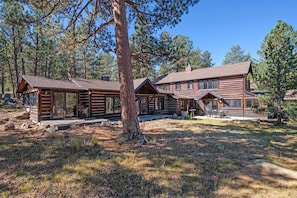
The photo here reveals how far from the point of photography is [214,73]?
2292 centimetres

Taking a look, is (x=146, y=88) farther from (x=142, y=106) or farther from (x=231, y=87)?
(x=231, y=87)

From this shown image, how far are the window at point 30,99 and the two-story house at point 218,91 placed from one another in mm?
14317

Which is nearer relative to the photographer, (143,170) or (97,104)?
(143,170)

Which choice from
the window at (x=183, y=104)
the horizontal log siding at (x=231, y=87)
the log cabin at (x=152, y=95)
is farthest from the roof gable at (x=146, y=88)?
the horizontal log siding at (x=231, y=87)

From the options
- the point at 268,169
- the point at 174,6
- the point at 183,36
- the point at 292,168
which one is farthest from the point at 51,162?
the point at 183,36

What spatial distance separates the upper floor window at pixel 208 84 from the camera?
22.6 metres

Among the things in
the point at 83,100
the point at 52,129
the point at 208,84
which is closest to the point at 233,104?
the point at 208,84

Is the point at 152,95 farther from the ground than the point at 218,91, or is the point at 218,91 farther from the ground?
the point at 218,91

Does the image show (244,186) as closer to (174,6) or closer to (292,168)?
(292,168)

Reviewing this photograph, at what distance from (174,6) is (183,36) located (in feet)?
104

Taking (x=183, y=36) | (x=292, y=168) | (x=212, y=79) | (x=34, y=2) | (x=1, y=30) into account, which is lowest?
(x=292, y=168)

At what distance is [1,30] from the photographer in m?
22.4

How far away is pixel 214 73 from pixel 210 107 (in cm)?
454

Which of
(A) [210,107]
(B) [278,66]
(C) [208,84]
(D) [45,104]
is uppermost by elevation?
(B) [278,66]
